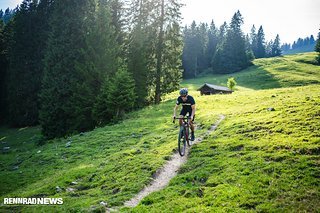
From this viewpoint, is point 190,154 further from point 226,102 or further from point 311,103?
point 226,102

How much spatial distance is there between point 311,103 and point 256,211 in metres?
14.3

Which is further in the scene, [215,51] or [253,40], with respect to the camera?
[253,40]

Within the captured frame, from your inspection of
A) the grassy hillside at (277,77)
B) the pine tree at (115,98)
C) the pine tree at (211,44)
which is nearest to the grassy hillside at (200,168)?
the pine tree at (115,98)

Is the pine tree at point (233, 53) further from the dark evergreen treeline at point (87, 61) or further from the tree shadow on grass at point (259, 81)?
the dark evergreen treeline at point (87, 61)

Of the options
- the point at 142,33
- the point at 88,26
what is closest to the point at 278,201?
the point at 88,26

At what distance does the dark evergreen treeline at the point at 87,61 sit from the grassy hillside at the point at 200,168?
9.65 meters

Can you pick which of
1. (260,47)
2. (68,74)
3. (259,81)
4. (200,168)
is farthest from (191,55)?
(200,168)

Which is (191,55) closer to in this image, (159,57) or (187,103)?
(159,57)

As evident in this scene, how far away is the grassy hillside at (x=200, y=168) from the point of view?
9.68 metres

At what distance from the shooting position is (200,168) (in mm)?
12883

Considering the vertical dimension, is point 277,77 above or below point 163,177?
above

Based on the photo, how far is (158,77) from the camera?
42.1 meters

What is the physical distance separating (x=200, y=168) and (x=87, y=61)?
25.5m

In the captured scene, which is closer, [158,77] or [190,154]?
[190,154]
